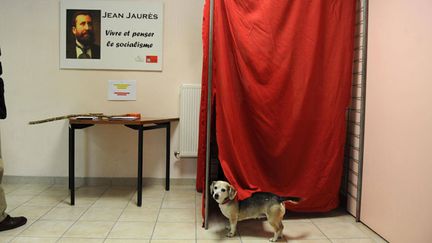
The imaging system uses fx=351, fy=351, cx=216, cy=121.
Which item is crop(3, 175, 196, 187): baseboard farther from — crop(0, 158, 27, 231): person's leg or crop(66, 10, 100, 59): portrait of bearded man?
crop(66, 10, 100, 59): portrait of bearded man

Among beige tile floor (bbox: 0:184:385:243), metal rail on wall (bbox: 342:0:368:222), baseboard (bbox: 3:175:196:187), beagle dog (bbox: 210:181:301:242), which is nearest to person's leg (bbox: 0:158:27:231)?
beige tile floor (bbox: 0:184:385:243)

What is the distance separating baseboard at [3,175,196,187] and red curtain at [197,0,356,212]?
3.17 feet

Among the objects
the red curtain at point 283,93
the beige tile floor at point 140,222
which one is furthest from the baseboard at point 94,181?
the red curtain at point 283,93

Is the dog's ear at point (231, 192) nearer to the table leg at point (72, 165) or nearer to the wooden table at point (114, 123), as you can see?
the wooden table at point (114, 123)

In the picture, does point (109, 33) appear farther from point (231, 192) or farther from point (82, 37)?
point (231, 192)

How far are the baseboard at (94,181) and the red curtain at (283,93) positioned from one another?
97cm

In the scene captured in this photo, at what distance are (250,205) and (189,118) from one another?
50.7 inches

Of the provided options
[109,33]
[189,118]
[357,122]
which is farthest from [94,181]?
[357,122]

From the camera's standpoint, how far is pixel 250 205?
2203mm

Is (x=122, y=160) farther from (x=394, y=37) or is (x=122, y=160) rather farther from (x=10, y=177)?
(x=394, y=37)

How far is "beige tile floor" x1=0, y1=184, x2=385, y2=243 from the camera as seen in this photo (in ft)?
7.16

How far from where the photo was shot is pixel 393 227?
209 cm

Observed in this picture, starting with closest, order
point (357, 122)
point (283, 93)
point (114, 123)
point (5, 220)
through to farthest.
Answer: point (5, 220)
point (283, 93)
point (357, 122)
point (114, 123)

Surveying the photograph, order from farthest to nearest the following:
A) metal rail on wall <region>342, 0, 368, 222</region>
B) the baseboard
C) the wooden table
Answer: the baseboard, the wooden table, metal rail on wall <region>342, 0, 368, 222</region>
